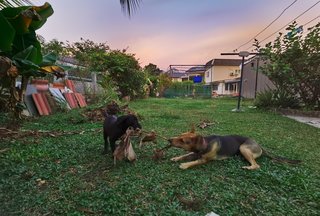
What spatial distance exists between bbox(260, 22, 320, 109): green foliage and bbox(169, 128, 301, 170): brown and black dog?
6.60 meters

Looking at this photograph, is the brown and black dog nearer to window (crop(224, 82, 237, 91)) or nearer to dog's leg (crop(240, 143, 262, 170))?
dog's leg (crop(240, 143, 262, 170))

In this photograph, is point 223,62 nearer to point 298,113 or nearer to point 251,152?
point 298,113

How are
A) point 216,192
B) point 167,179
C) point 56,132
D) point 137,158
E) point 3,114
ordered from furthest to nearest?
point 3,114 → point 56,132 → point 137,158 → point 167,179 → point 216,192

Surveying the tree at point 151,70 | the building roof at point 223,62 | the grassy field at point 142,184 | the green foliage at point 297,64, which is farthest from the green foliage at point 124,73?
the building roof at point 223,62

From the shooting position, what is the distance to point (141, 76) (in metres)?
15.0

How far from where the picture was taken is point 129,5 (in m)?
3.99

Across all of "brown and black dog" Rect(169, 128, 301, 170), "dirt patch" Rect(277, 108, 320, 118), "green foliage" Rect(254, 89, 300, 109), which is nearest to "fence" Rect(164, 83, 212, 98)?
"green foliage" Rect(254, 89, 300, 109)

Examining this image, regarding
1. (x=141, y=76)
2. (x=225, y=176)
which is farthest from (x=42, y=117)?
A: (x=141, y=76)

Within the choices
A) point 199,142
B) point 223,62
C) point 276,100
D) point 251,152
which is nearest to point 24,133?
point 199,142

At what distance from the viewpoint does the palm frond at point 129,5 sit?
3961mm

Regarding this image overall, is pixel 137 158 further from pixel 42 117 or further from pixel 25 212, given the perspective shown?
pixel 42 117

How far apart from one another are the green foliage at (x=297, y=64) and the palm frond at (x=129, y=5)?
21.7 ft

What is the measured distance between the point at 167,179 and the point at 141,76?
12.9 metres

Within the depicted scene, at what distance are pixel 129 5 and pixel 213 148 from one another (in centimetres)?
268
